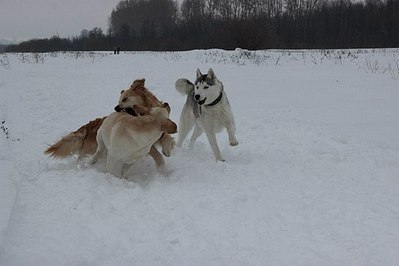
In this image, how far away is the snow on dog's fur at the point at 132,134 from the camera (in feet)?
14.5

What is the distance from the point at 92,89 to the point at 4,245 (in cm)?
995

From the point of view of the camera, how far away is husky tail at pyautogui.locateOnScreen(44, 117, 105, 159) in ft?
17.0

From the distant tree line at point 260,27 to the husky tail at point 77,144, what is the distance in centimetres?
3200

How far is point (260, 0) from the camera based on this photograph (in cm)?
6581

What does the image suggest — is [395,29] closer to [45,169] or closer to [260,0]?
[260,0]

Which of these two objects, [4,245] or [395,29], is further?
[395,29]

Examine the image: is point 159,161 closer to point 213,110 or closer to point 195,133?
point 213,110

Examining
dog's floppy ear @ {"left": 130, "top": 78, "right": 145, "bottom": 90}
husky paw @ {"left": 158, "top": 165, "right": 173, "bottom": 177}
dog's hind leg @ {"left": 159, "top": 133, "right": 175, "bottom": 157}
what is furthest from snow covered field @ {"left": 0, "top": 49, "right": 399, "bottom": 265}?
dog's floppy ear @ {"left": 130, "top": 78, "right": 145, "bottom": 90}

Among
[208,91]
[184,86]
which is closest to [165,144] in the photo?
[208,91]

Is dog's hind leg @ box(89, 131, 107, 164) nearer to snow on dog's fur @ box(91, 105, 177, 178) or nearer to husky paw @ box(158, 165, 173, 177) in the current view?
snow on dog's fur @ box(91, 105, 177, 178)

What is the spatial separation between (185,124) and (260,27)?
33.4 metres

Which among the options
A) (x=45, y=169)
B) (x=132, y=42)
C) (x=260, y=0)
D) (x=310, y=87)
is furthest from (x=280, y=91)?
(x=260, y=0)

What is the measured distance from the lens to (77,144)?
209 inches

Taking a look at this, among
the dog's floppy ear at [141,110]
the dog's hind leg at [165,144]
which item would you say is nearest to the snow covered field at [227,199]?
the dog's hind leg at [165,144]
